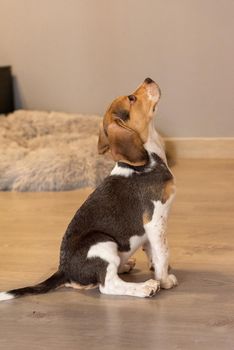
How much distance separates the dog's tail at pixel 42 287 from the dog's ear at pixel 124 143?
0.50 meters

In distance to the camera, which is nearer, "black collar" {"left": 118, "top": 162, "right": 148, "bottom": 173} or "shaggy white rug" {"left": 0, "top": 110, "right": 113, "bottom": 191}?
"black collar" {"left": 118, "top": 162, "right": 148, "bottom": 173}

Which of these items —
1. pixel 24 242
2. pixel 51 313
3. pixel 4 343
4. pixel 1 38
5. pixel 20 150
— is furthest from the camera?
pixel 1 38

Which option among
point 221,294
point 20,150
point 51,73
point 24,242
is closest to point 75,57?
point 51,73

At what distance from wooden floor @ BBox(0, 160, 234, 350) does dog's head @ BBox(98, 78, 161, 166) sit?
1.61 feet

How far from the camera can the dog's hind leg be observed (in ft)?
6.97

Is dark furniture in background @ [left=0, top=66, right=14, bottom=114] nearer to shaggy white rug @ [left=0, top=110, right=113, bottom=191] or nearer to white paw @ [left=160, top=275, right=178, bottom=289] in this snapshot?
shaggy white rug @ [left=0, top=110, right=113, bottom=191]

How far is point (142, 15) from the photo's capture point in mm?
4234

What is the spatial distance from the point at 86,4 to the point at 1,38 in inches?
29.0

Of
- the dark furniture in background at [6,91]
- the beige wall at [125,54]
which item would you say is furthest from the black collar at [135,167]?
the dark furniture in background at [6,91]

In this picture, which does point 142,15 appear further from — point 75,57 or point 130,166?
point 130,166

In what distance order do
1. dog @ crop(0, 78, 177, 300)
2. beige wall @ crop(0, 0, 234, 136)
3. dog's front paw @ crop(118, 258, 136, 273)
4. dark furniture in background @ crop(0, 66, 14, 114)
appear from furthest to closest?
1. dark furniture in background @ crop(0, 66, 14, 114)
2. beige wall @ crop(0, 0, 234, 136)
3. dog's front paw @ crop(118, 258, 136, 273)
4. dog @ crop(0, 78, 177, 300)

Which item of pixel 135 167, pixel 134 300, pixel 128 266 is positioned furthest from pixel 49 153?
pixel 134 300

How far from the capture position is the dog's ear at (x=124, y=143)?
2045mm

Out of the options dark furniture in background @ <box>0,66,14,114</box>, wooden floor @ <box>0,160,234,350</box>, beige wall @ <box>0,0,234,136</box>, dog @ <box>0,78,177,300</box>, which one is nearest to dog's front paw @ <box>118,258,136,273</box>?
wooden floor @ <box>0,160,234,350</box>
